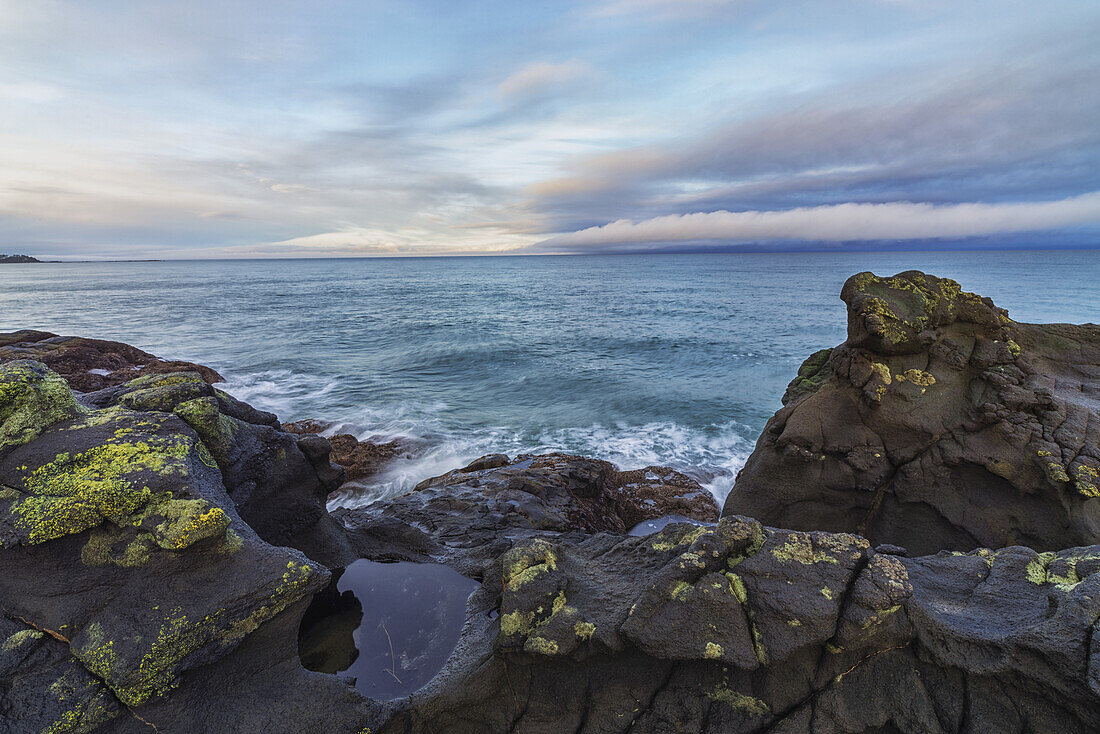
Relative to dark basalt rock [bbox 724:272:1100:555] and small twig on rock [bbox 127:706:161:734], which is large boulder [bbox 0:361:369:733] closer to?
small twig on rock [bbox 127:706:161:734]

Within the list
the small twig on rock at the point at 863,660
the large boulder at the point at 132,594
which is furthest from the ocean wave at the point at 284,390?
the small twig on rock at the point at 863,660

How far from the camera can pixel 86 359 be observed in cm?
1881

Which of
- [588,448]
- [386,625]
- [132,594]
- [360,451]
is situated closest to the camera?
[132,594]

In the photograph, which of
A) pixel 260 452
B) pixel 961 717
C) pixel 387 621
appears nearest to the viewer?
pixel 961 717

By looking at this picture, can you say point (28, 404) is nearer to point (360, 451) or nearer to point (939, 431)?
point (360, 451)

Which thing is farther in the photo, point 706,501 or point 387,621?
point 706,501

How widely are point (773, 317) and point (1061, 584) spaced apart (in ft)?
149

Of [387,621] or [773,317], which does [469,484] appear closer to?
[387,621]

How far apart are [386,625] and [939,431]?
27.9 ft

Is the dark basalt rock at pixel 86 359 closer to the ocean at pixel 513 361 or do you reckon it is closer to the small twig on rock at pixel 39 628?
the ocean at pixel 513 361

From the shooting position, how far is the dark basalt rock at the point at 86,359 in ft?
54.3

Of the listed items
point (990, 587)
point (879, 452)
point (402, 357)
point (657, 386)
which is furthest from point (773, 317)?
point (990, 587)

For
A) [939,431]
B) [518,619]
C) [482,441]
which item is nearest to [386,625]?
[518,619]

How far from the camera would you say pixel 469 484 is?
10.2 metres
